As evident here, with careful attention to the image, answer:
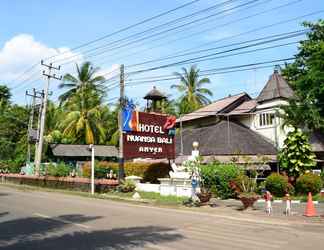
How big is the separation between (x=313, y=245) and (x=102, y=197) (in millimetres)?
19555

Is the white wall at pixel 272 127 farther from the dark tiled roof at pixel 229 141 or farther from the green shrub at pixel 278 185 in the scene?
the green shrub at pixel 278 185

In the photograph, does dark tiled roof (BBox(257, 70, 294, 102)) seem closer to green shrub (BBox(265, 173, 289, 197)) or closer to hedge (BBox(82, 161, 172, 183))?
hedge (BBox(82, 161, 172, 183))

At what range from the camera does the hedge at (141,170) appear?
1435 inches

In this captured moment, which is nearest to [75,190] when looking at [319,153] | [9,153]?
[319,153]

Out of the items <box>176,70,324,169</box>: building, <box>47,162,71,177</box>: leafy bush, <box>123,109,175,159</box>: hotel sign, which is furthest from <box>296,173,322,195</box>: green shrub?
<box>47,162,71,177</box>: leafy bush

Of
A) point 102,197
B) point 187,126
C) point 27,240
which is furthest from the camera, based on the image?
point 187,126

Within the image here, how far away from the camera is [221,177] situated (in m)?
27.4

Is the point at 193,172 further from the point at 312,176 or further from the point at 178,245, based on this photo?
the point at 178,245

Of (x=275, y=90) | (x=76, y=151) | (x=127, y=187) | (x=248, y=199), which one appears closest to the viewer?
(x=248, y=199)

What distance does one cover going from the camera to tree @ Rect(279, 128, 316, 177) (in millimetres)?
29984

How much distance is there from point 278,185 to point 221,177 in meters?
3.22

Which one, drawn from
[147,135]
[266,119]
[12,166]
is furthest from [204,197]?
[12,166]

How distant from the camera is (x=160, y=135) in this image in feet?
113

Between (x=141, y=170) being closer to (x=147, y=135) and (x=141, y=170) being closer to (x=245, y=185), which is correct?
(x=147, y=135)
